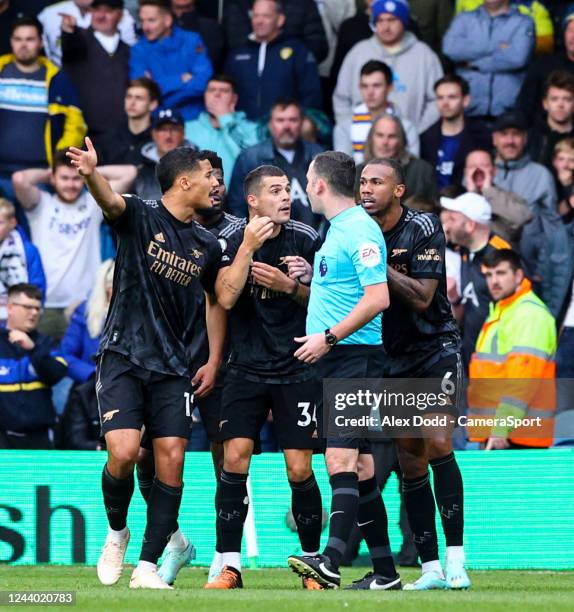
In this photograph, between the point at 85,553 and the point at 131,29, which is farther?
the point at 131,29

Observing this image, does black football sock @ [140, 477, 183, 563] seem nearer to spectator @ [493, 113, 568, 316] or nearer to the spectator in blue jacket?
the spectator in blue jacket

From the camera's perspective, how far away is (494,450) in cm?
1201

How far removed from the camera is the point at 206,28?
53.9 ft

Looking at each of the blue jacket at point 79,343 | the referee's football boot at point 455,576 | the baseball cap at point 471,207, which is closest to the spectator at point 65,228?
the blue jacket at point 79,343

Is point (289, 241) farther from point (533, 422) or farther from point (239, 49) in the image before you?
point (239, 49)

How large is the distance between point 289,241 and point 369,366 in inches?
46.3

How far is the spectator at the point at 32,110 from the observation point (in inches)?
607

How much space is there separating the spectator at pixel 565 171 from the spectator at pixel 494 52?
1371 millimetres

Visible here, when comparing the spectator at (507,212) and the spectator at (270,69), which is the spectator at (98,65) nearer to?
the spectator at (270,69)

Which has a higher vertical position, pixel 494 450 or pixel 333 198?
pixel 333 198

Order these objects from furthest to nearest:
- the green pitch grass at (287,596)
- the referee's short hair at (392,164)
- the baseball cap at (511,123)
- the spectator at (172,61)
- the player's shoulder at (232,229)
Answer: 1. the spectator at (172,61)
2. the baseball cap at (511,123)
3. the player's shoulder at (232,229)
4. the referee's short hair at (392,164)
5. the green pitch grass at (287,596)

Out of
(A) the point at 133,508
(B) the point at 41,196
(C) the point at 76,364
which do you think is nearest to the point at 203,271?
(A) the point at 133,508

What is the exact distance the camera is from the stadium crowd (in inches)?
548

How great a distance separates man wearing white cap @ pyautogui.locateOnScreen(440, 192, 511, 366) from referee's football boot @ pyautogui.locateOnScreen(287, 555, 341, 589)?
5.48 metres
